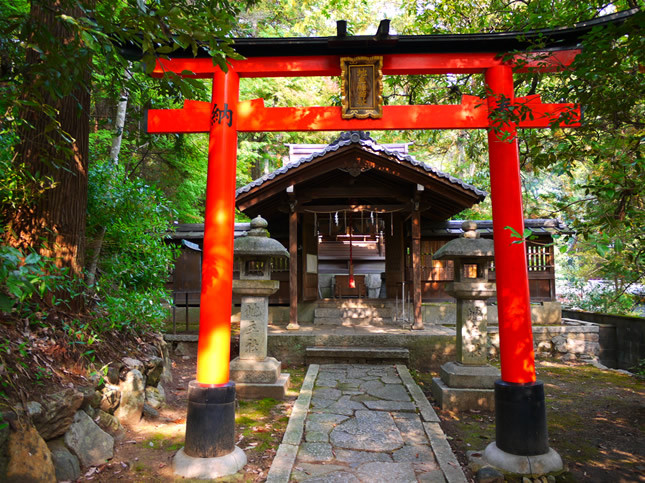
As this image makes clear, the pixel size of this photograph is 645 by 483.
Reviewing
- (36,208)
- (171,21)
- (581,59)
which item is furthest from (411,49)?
(36,208)

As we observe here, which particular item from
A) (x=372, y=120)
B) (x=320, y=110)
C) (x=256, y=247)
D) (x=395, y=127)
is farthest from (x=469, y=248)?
(x=256, y=247)

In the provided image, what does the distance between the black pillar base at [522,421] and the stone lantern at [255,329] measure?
368cm

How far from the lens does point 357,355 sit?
907 cm

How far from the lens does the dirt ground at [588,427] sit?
4.45 metres

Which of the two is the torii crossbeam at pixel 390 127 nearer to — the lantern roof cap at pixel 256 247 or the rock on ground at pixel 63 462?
the rock on ground at pixel 63 462

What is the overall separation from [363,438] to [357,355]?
4.00 metres

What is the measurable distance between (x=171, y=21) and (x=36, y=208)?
3225 mm

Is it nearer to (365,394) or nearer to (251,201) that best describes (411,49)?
(365,394)

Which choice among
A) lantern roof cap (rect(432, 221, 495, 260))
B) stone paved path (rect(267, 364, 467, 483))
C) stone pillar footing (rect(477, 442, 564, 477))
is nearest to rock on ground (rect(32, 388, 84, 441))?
stone paved path (rect(267, 364, 467, 483))

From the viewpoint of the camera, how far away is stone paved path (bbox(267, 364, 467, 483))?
164 inches

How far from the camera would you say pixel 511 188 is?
4.74 meters

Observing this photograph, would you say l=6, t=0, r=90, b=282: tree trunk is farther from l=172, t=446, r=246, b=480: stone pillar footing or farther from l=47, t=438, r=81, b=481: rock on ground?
l=172, t=446, r=246, b=480: stone pillar footing

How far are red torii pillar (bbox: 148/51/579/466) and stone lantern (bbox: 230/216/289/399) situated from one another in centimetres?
239

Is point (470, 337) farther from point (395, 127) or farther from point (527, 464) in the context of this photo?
point (395, 127)
